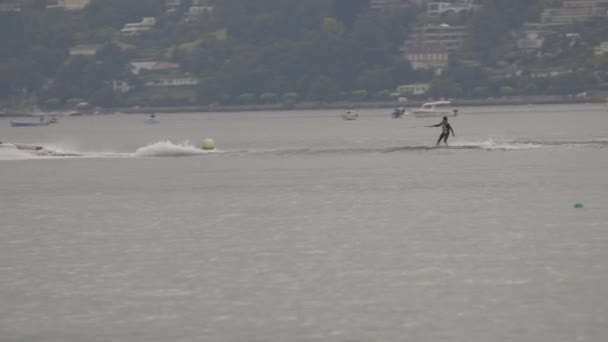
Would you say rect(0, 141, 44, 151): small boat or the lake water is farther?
rect(0, 141, 44, 151): small boat

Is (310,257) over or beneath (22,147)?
beneath

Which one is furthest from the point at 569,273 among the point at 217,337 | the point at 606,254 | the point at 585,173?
the point at 585,173

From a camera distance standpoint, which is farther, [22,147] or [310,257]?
[22,147]

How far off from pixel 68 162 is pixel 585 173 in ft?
96.1

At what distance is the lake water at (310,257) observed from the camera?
29609mm

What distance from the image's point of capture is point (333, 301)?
3145cm

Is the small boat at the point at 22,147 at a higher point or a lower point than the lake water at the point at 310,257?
higher

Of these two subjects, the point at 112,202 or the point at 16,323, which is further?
the point at 112,202

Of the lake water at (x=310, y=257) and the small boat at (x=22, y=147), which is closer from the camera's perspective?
the lake water at (x=310, y=257)

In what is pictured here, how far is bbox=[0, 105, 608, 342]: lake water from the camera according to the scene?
29609 mm

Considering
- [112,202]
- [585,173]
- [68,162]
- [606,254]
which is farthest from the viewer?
[68,162]

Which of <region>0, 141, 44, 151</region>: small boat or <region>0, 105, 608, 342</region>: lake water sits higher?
<region>0, 141, 44, 151</region>: small boat

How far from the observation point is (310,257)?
37125 mm

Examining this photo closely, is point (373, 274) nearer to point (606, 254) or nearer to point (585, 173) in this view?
point (606, 254)
